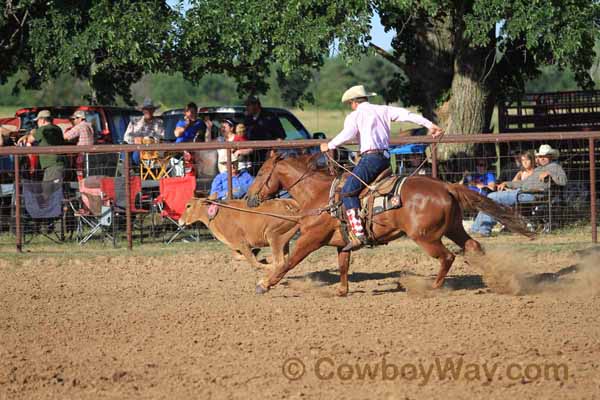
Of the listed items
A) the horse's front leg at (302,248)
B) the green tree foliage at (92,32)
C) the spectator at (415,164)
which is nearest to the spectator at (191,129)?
the green tree foliage at (92,32)

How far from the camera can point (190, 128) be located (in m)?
15.9

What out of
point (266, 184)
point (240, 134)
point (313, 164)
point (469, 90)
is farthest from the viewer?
point (469, 90)

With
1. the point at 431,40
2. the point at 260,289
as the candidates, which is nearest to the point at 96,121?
the point at 431,40

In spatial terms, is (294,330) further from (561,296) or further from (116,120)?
(116,120)

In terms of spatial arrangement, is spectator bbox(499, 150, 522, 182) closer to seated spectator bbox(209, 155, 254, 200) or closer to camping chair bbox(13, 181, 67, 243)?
seated spectator bbox(209, 155, 254, 200)

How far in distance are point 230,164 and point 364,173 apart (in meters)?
4.16

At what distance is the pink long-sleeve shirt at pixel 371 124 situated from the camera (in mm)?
9828

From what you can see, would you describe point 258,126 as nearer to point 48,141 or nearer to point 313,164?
point 48,141

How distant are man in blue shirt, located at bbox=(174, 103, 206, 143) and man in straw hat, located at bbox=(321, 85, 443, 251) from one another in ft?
20.4

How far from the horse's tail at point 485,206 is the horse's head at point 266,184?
2.01m

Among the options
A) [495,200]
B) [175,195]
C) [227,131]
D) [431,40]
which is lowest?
[495,200]

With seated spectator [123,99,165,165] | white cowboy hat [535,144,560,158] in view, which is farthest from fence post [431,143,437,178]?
seated spectator [123,99,165,165]

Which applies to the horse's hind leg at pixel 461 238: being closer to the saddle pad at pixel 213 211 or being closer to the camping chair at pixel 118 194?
the saddle pad at pixel 213 211

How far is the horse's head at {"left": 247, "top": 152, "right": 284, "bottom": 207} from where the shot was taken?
10.8 metres
